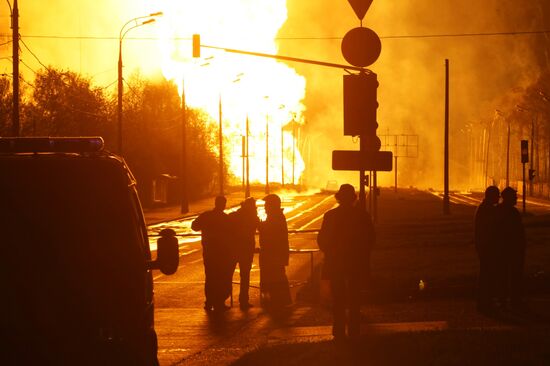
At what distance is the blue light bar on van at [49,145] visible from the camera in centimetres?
884

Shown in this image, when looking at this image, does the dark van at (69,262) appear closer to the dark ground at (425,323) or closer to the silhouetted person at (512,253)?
the dark ground at (425,323)

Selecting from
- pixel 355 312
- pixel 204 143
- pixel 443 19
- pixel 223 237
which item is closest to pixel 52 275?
pixel 355 312

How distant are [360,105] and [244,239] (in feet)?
15.7

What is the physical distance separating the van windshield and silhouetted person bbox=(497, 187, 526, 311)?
28.8ft

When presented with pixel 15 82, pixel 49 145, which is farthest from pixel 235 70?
pixel 49 145

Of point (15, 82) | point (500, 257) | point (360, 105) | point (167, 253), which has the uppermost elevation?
point (15, 82)

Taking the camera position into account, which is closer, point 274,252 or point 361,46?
point 361,46

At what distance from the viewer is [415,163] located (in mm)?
183000

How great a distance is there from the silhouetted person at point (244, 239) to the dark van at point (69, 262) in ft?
32.1

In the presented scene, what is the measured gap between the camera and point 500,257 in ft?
54.2

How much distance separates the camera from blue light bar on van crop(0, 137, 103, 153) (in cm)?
884

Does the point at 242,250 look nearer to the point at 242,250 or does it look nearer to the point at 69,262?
the point at 242,250

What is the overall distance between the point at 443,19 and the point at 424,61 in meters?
10.5

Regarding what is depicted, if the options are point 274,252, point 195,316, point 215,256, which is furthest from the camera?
point 274,252
